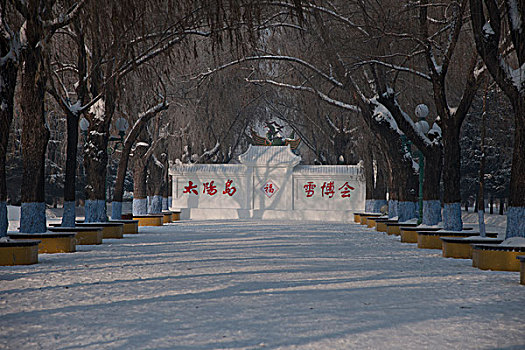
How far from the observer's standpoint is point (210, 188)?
119ft

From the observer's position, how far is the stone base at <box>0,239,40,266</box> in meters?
11.5

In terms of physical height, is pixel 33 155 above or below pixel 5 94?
below

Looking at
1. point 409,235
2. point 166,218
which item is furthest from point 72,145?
point 166,218

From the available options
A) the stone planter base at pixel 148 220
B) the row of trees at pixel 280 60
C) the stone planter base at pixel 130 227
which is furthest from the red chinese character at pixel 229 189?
the stone planter base at pixel 130 227

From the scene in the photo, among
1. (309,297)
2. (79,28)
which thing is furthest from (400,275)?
(79,28)

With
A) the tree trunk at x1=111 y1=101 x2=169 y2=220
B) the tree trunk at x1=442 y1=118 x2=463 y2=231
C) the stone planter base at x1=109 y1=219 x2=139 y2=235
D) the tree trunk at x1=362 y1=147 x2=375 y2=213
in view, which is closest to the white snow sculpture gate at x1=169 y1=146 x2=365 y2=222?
the tree trunk at x1=362 y1=147 x2=375 y2=213

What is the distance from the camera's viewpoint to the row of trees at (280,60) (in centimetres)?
1131

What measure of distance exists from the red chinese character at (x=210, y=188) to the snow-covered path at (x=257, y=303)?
22512 millimetres

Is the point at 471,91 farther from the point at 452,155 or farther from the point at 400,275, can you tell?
the point at 400,275

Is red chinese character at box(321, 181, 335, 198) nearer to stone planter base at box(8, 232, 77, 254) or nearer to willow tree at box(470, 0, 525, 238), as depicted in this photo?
stone planter base at box(8, 232, 77, 254)

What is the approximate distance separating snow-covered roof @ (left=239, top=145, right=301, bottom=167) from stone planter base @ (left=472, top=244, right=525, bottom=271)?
2418 centimetres

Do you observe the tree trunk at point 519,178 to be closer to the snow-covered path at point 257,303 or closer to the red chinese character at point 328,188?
the snow-covered path at point 257,303

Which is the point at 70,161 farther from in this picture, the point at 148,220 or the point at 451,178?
the point at 148,220

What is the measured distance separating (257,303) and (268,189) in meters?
28.1
